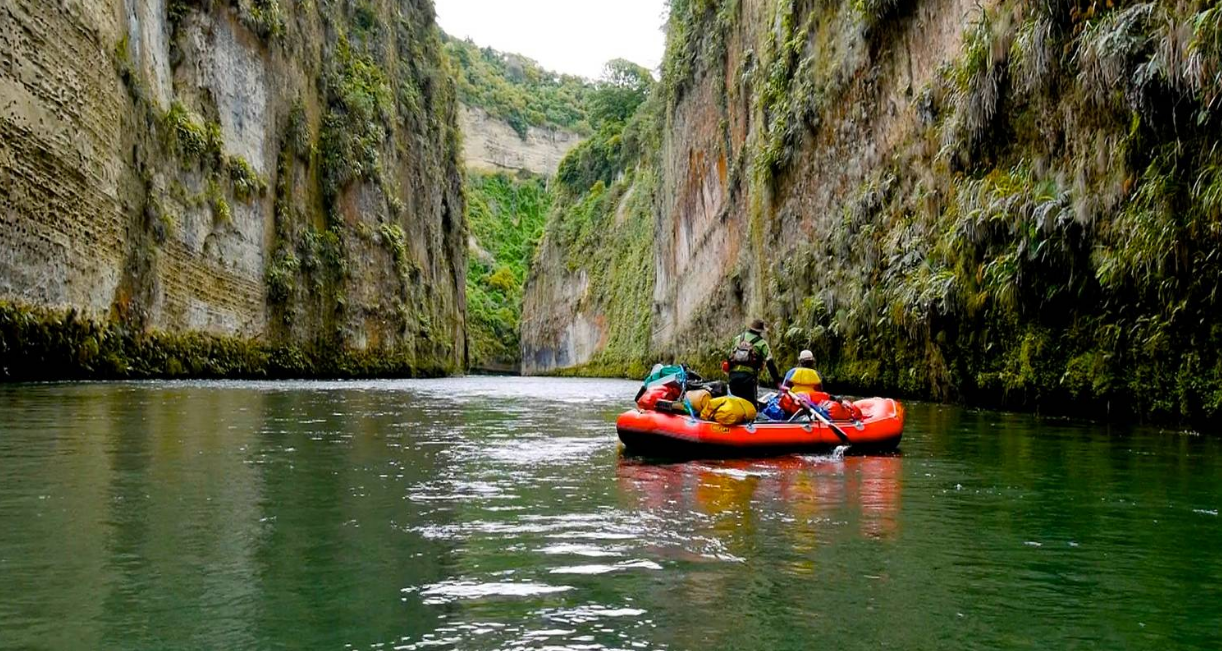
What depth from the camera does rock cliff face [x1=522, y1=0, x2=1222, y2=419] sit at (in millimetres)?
8836

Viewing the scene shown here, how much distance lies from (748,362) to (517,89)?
10751 centimetres

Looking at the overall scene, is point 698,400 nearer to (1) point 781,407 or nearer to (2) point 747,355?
(2) point 747,355

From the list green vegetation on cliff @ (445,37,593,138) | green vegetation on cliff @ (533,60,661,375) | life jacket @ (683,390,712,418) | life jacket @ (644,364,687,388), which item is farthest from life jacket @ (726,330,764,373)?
green vegetation on cliff @ (445,37,593,138)

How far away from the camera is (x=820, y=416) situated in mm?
8945

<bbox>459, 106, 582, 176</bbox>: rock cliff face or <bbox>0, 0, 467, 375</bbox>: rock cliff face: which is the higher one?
<bbox>459, 106, 582, 176</bbox>: rock cliff face

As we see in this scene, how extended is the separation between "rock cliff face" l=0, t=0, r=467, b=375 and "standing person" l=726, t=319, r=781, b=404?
12456 millimetres

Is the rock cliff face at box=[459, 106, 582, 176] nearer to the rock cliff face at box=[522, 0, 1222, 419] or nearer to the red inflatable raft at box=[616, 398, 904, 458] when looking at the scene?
the rock cliff face at box=[522, 0, 1222, 419]

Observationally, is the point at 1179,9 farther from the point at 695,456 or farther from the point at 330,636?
the point at 330,636

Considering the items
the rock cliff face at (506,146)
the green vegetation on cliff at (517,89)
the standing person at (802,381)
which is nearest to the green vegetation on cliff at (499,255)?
the rock cliff face at (506,146)

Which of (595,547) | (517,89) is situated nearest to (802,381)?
(595,547)

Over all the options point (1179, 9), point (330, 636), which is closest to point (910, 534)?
point (330, 636)

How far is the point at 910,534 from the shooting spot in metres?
4.90

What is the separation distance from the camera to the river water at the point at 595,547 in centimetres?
326

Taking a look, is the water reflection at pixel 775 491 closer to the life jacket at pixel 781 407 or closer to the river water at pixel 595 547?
the river water at pixel 595 547
